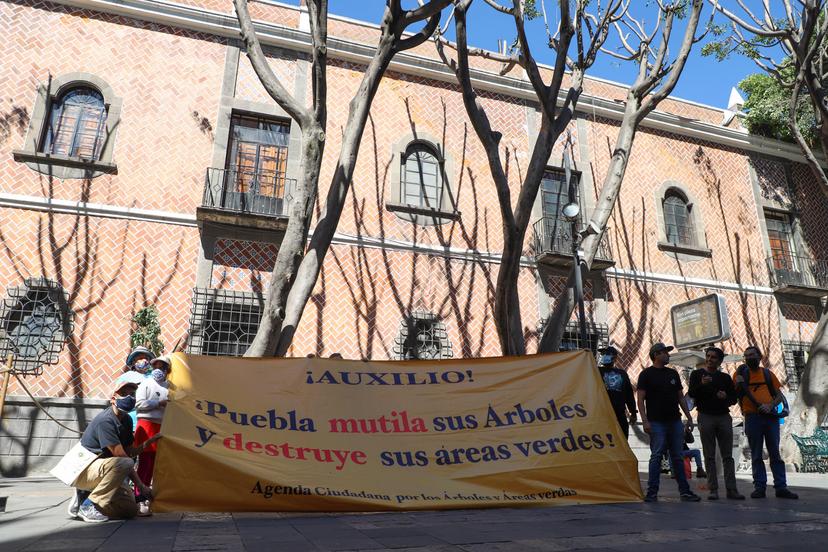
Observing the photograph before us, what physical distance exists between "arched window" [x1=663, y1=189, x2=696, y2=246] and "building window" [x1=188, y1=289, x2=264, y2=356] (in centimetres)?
1122

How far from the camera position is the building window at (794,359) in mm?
14914

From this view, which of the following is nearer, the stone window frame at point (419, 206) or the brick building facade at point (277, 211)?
the brick building facade at point (277, 211)

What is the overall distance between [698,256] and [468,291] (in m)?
7.07

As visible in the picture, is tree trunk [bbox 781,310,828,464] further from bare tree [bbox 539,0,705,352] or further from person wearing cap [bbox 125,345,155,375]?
person wearing cap [bbox 125,345,155,375]

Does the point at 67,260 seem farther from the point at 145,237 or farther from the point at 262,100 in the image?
the point at 262,100

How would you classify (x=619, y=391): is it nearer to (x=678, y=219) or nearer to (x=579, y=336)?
(x=579, y=336)

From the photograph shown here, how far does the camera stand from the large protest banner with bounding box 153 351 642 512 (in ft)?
16.0

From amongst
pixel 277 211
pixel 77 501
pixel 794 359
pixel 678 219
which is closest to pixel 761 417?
pixel 77 501

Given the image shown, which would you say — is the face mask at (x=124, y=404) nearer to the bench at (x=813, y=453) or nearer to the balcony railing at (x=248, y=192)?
the balcony railing at (x=248, y=192)

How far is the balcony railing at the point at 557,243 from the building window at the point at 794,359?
5.83 meters

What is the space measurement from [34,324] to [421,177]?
8593 mm

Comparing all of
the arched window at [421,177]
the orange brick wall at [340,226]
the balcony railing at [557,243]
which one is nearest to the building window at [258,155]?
the orange brick wall at [340,226]

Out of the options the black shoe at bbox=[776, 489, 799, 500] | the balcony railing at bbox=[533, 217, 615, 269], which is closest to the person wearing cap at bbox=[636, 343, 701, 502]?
the black shoe at bbox=[776, 489, 799, 500]

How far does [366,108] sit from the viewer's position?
7.88m
